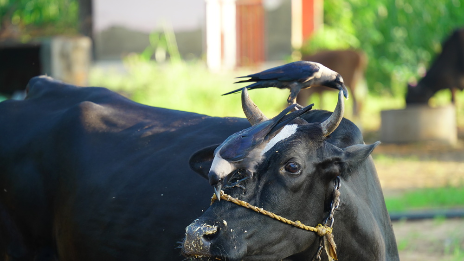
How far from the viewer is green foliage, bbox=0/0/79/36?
31.0 ft

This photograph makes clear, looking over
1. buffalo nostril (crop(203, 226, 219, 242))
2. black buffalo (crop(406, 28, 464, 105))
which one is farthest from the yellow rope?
black buffalo (crop(406, 28, 464, 105))

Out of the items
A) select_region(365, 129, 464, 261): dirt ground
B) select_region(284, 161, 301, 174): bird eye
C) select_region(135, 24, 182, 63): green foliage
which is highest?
select_region(284, 161, 301, 174): bird eye

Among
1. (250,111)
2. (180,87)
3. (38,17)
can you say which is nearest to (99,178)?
(250,111)

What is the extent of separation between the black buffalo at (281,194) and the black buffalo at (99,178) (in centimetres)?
57

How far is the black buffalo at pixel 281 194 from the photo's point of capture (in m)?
2.34

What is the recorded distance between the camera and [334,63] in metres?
13.2

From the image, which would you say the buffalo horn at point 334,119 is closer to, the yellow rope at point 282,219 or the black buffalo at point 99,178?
the yellow rope at point 282,219

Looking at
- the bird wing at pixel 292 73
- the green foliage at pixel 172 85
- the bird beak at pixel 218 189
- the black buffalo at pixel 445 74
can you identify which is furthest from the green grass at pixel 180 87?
the bird beak at pixel 218 189

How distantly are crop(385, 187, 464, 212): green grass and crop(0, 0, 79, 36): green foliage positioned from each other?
5367mm

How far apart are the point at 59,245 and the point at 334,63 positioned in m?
10.5

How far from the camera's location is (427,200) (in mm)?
6941

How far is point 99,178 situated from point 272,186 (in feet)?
4.03

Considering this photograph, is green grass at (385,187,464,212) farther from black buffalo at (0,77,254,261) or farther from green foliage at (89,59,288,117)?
green foliage at (89,59,288,117)

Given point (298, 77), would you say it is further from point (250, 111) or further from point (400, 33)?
point (400, 33)
